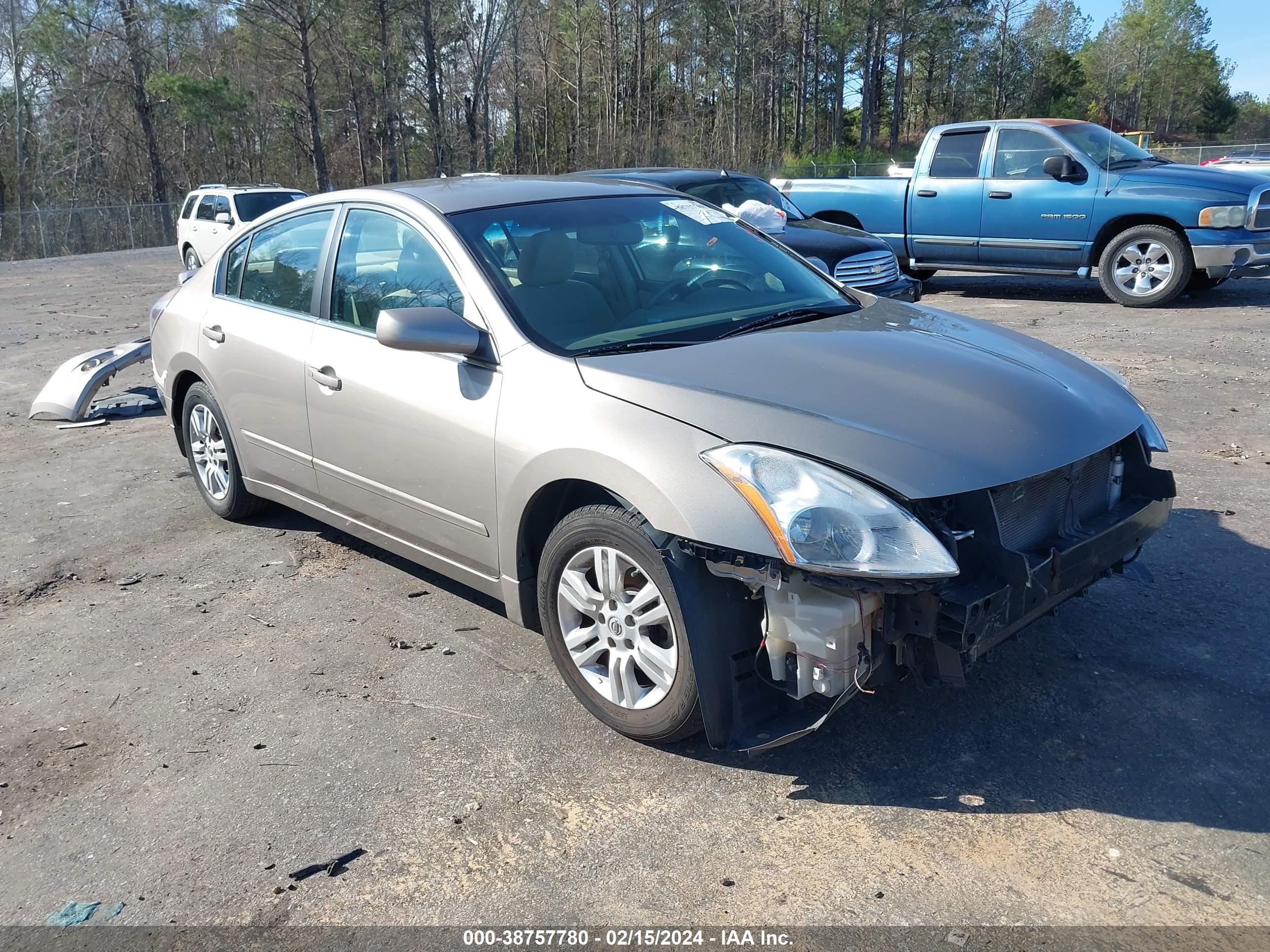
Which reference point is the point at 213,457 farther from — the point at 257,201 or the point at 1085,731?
the point at 257,201

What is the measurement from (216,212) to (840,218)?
42.6ft

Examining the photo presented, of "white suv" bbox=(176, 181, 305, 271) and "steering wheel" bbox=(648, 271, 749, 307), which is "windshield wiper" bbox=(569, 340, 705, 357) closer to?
"steering wheel" bbox=(648, 271, 749, 307)

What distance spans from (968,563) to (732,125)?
59026 mm

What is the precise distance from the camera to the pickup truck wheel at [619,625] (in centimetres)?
303

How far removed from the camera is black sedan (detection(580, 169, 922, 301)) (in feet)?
31.8

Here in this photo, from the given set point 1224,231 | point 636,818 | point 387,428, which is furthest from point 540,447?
point 1224,231

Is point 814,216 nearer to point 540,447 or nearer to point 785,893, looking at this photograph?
point 540,447

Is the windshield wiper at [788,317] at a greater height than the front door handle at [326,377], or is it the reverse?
the windshield wiper at [788,317]

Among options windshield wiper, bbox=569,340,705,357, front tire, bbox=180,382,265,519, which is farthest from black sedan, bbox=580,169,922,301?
windshield wiper, bbox=569,340,705,357

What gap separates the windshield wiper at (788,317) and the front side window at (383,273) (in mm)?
1011

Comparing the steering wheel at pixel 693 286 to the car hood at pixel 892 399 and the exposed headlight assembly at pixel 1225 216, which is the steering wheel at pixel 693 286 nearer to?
the car hood at pixel 892 399

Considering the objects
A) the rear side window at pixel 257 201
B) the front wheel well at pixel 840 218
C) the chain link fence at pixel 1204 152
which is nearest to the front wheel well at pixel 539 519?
the front wheel well at pixel 840 218

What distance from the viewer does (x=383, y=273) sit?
4.24m

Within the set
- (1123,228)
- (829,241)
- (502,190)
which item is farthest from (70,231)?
(502,190)
